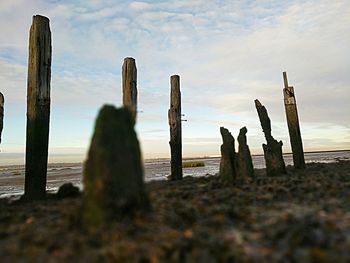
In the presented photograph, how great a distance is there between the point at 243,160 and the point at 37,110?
6021 mm

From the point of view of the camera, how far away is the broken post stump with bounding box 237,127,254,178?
874cm

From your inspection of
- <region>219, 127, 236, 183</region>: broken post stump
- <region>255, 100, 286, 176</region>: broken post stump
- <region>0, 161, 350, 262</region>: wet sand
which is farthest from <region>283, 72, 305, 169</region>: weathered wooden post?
<region>0, 161, 350, 262</region>: wet sand

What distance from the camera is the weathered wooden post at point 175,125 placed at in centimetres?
1188

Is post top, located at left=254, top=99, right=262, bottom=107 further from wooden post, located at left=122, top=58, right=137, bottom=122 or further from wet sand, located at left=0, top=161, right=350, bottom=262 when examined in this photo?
wet sand, located at left=0, top=161, right=350, bottom=262

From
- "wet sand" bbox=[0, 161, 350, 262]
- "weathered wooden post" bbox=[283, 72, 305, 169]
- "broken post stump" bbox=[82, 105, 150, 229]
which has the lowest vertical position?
"wet sand" bbox=[0, 161, 350, 262]

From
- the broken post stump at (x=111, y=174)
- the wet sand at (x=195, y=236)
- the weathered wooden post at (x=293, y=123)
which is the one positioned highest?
the weathered wooden post at (x=293, y=123)

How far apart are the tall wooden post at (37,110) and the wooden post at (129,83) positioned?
2522 mm

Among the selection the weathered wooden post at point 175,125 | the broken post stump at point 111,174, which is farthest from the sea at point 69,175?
the broken post stump at point 111,174

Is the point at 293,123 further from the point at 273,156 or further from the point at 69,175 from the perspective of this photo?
the point at 69,175

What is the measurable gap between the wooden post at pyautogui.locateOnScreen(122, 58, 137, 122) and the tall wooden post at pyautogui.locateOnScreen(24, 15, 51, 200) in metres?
2.52

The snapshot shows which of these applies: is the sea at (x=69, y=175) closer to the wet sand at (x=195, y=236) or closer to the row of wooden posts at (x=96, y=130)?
the row of wooden posts at (x=96, y=130)

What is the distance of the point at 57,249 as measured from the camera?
2895mm

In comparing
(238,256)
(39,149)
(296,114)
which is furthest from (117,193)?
(296,114)

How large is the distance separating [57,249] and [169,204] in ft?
6.93
